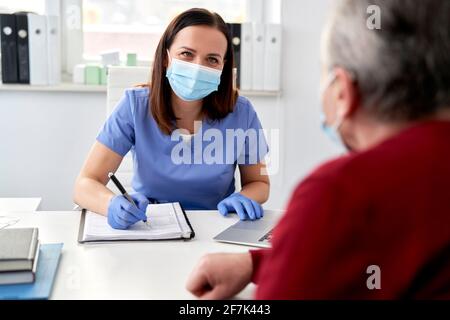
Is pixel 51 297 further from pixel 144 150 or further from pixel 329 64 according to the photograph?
pixel 144 150

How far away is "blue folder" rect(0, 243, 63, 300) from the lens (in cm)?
81

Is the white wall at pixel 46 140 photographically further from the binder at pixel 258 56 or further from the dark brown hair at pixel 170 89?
the dark brown hair at pixel 170 89

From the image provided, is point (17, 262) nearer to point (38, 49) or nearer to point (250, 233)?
point (250, 233)

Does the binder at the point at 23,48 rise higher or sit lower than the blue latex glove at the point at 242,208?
higher

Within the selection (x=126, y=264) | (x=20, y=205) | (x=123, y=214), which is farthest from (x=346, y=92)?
(x=20, y=205)

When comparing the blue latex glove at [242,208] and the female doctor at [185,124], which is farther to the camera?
the female doctor at [185,124]

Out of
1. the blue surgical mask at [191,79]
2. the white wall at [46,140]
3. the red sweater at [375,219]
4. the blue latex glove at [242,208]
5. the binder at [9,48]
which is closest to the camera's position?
the red sweater at [375,219]

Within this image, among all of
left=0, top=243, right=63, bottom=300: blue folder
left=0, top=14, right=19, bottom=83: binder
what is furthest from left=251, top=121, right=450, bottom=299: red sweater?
left=0, top=14, right=19, bottom=83: binder

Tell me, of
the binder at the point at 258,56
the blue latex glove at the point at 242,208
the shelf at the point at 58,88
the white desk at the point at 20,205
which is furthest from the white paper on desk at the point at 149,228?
the binder at the point at 258,56

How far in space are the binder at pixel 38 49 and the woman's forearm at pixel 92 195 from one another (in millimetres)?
1101

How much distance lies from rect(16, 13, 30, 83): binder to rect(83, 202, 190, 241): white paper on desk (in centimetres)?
130

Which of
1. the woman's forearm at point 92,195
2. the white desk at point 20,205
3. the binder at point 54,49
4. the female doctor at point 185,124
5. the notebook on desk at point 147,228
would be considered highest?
the binder at point 54,49

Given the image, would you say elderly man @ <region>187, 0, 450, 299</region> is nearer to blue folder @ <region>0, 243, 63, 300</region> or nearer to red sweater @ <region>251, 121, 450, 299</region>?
red sweater @ <region>251, 121, 450, 299</region>

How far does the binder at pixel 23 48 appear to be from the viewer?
91.5 inches
